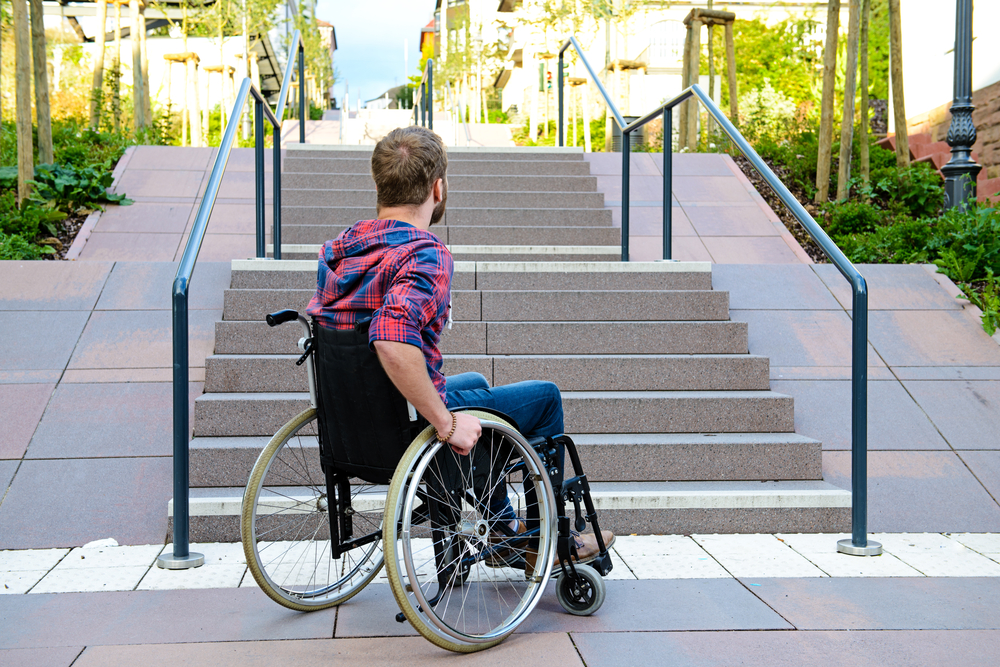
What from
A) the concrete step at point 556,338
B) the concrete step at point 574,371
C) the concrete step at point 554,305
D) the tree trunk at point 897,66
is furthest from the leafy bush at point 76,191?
the tree trunk at point 897,66

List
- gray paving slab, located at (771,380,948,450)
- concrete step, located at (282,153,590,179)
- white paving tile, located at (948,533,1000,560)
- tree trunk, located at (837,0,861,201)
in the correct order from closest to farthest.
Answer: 1. white paving tile, located at (948,533,1000,560)
2. gray paving slab, located at (771,380,948,450)
3. concrete step, located at (282,153,590,179)
4. tree trunk, located at (837,0,861,201)

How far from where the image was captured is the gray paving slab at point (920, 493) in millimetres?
3340

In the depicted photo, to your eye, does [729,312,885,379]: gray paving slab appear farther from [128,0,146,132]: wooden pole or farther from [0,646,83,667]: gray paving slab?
[128,0,146,132]: wooden pole

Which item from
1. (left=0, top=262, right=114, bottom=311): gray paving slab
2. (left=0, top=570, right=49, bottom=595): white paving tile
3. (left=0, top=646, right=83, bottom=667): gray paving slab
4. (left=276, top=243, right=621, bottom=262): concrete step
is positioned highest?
(left=276, top=243, right=621, bottom=262): concrete step

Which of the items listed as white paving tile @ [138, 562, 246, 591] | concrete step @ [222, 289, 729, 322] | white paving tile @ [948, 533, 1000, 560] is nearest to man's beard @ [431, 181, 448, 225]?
white paving tile @ [138, 562, 246, 591]

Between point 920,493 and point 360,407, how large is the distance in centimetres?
254

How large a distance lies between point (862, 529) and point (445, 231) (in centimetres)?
329

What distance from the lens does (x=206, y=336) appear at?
4.14 metres

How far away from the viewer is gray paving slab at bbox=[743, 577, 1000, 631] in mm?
2371

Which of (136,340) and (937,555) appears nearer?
(937,555)

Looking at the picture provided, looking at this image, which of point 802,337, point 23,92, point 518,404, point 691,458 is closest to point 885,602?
point 691,458

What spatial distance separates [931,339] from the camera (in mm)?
4465

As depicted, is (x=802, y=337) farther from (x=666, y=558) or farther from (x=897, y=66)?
(x=897, y=66)

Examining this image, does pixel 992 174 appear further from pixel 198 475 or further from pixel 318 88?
pixel 318 88
